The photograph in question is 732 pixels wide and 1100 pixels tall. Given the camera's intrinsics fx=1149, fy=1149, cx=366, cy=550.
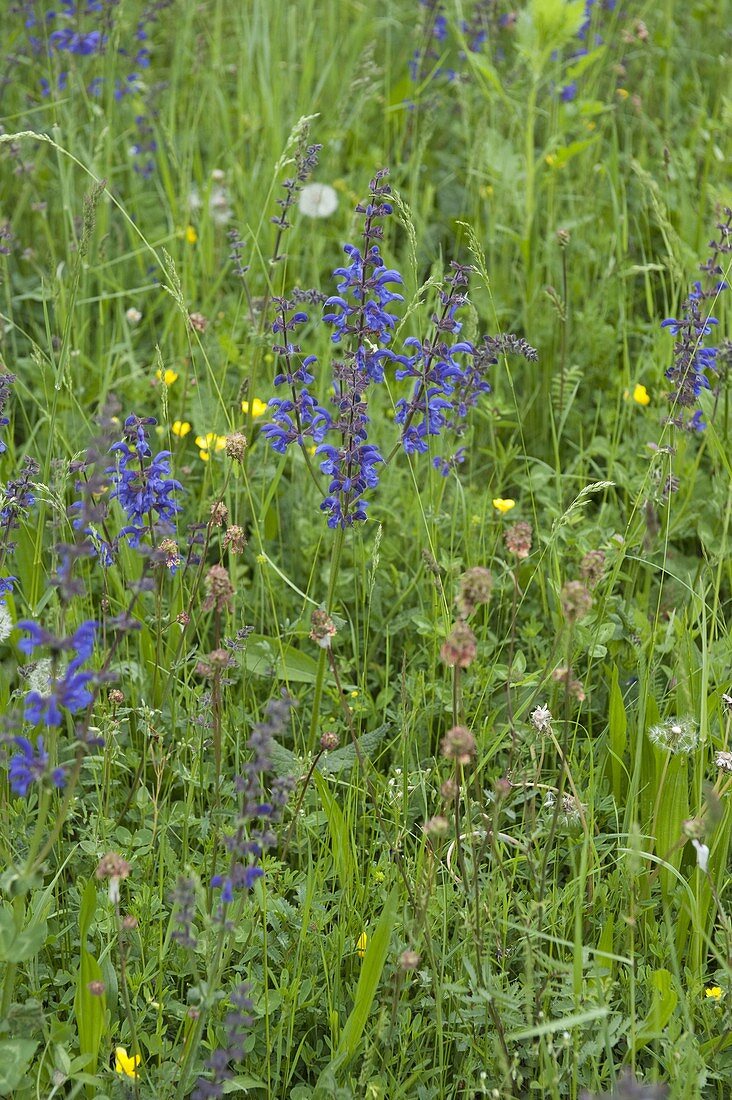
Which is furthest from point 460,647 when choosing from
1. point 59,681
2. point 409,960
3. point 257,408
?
point 257,408

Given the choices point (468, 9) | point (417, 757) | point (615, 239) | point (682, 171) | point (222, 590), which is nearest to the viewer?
point (222, 590)

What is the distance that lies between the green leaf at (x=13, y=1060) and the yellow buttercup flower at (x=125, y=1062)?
6.6 inches

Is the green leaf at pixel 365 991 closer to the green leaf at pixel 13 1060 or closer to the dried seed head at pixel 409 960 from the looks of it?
the dried seed head at pixel 409 960

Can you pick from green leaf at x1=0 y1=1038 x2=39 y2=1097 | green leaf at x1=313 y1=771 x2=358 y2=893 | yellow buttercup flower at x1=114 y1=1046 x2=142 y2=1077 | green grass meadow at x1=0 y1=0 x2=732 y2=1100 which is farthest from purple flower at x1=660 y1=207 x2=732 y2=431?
green leaf at x1=0 y1=1038 x2=39 y2=1097

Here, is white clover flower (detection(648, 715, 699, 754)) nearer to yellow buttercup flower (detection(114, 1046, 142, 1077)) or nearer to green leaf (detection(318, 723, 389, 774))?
green leaf (detection(318, 723, 389, 774))

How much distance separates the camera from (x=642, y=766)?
2.54 metres

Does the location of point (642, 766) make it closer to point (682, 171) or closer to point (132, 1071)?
point (132, 1071)

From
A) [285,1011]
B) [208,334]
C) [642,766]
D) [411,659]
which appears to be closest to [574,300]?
[208,334]

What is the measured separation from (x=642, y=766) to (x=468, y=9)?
4427 millimetres

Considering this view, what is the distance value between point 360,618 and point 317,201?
75.3 inches

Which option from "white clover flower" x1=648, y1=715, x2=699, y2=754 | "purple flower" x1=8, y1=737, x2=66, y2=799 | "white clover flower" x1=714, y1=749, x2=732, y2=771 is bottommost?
"white clover flower" x1=648, y1=715, x2=699, y2=754

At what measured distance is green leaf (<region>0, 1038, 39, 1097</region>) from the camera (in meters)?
1.78

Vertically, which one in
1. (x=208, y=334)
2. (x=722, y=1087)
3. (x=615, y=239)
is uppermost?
(x=615, y=239)

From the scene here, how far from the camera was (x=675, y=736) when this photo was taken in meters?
2.28
